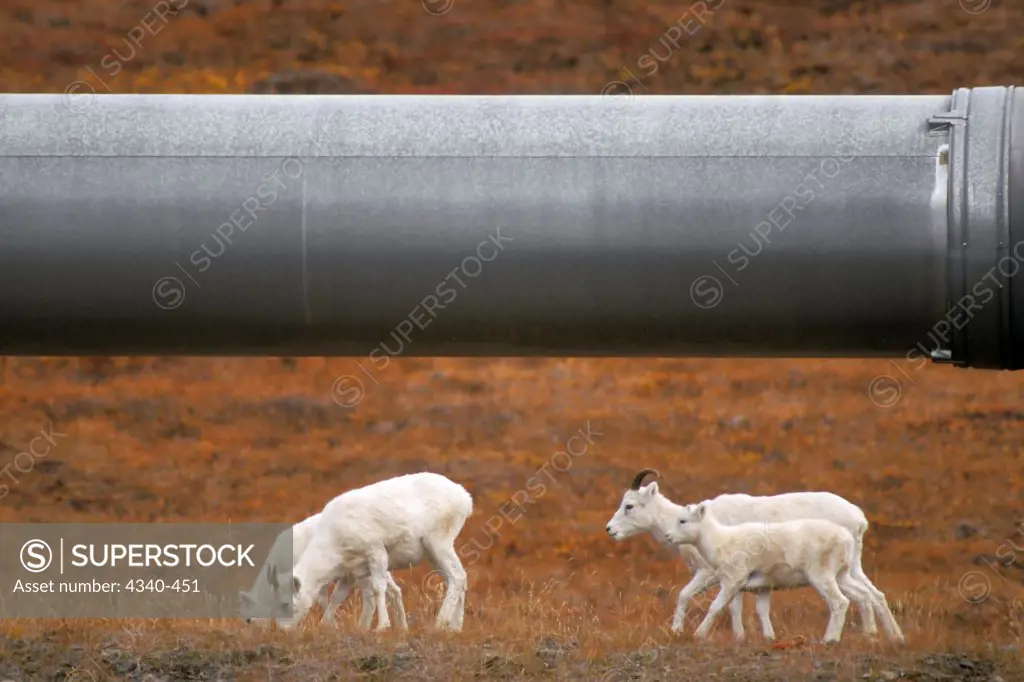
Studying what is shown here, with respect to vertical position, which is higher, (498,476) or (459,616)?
(498,476)

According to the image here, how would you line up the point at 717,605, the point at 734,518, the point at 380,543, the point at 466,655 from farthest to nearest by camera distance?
the point at 734,518
the point at 380,543
the point at 717,605
the point at 466,655

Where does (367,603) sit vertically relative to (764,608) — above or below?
above

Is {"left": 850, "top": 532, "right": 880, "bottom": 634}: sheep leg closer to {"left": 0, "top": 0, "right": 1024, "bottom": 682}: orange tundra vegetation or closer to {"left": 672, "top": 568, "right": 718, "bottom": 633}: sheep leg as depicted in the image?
{"left": 672, "top": 568, "right": 718, "bottom": 633}: sheep leg

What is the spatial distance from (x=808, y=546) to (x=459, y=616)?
6.99ft

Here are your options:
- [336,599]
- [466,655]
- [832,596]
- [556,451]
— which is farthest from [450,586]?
[556,451]

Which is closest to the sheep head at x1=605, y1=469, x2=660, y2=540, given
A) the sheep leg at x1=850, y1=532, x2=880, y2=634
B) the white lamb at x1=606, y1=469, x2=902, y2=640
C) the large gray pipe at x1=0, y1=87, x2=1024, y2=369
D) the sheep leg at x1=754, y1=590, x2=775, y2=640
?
the white lamb at x1=606, y1=469, x2=902, y2=640

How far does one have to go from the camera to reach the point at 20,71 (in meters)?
12.3

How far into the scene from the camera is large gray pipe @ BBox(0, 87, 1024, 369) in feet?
11.2

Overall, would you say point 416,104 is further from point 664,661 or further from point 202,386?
point 202,386

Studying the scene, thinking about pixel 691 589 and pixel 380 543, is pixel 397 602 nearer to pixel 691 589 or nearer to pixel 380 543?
pixel 380 543

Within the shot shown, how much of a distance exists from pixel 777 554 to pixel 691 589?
0.58 metres

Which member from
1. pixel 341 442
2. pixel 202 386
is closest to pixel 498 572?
pixel 341 442

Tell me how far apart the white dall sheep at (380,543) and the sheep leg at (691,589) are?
51.2 inches

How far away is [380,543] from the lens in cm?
840
